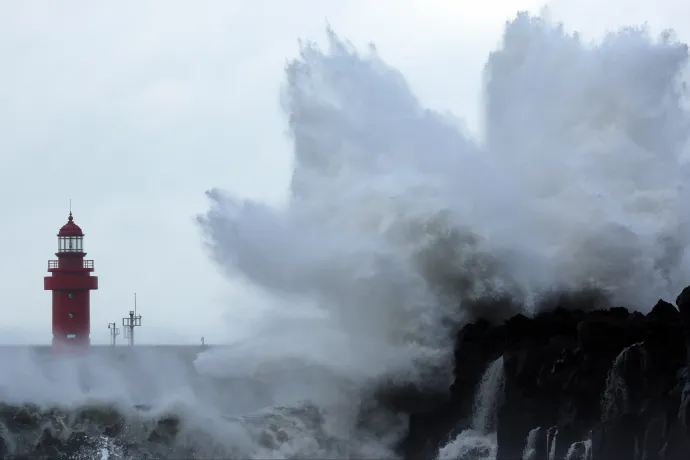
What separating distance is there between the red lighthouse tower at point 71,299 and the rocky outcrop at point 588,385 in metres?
15.4

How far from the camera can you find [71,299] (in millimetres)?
45312

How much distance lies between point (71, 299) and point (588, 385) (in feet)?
64.9

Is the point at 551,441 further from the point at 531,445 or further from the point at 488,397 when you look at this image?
the point at 488,397

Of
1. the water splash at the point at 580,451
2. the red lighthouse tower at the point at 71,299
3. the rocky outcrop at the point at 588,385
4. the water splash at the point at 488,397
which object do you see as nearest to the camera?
the rocky outcrop at the point at 588,385

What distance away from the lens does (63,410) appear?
34188mm

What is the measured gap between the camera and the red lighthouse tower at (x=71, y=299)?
45.2 meters

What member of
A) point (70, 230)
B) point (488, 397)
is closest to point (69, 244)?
point (70, 230)

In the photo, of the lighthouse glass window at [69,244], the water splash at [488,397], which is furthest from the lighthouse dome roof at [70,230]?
the water splash at [488,397]

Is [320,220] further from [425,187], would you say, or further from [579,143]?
[579,143]

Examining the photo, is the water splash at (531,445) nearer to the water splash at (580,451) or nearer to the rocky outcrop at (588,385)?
the rocky outcrop at (588,385)

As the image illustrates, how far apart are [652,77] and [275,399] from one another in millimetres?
11321

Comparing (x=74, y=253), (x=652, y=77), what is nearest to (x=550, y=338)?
(x=652, y=77)

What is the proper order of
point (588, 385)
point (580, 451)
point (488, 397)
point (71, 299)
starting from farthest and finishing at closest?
point (71, 299), point (488, 397), point (588, 385), point (580, 451)

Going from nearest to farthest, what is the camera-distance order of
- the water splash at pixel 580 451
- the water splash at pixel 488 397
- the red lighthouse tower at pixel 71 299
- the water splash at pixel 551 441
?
the water splash at pixel 580 451
the water splash at pixel 551 441
the water splash at pixel 488 397
the red lighthouse tower at pixel 71 299
